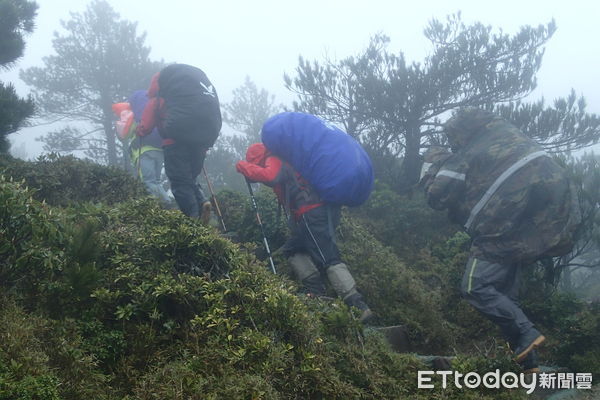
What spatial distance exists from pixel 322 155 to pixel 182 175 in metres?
1.66

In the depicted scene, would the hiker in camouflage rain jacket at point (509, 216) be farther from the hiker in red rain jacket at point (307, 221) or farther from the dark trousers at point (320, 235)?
the dark trousers at point (320, 235)

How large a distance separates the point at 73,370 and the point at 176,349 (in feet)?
2.28

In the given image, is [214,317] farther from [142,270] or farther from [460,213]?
[460,213]

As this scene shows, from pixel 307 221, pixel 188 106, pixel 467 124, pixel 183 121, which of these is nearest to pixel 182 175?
pixel 183 121

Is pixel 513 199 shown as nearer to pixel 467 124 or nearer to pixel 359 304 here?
pixel 467 124

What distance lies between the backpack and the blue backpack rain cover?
0.77m

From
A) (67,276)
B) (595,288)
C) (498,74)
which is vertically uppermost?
(498,74)

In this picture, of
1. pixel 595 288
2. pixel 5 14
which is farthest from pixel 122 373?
pixel 595 288

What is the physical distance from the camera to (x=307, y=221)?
582 centimetres

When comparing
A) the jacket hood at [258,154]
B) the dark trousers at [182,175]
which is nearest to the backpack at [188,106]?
the dark trousers at [182,175]

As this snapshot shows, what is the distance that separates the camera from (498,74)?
11961mm

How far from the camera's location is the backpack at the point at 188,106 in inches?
240

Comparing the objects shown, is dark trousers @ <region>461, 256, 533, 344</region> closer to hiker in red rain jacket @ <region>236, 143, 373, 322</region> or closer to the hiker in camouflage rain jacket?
the hiker in camouflage rain jacket

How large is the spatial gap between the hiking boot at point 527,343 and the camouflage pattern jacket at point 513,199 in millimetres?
839
